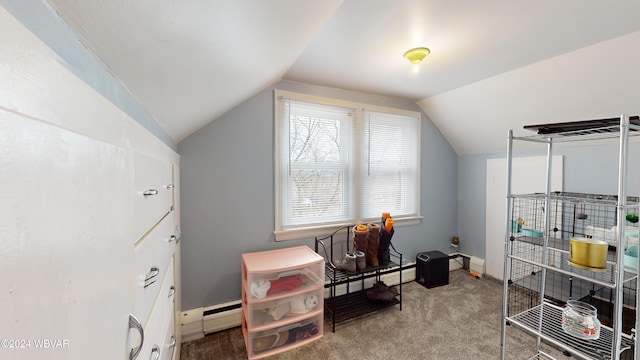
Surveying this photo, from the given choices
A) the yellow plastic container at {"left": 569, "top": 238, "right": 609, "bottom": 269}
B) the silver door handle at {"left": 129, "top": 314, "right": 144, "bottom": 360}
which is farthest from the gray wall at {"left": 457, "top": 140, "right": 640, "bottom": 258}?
the silver door handle at {"left": 129, "top": 314, "right": 144, "bottom": 360}

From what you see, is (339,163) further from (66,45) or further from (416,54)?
(66,45)

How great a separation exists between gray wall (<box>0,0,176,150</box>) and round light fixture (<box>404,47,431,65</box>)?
5.90ft

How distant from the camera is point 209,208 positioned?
6.91 ft

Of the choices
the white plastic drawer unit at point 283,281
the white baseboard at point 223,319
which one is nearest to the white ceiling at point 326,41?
the white plastic drawer unit at point 283,281

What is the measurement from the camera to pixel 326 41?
5.56ft

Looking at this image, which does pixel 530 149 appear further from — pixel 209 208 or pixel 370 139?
pixel 209 208

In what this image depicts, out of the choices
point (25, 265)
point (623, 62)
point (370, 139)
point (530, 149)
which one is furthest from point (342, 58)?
point (530, 149)

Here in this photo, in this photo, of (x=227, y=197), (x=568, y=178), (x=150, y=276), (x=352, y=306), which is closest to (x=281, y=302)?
(x=352, y=306)

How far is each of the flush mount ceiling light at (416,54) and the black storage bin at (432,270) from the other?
221 cm

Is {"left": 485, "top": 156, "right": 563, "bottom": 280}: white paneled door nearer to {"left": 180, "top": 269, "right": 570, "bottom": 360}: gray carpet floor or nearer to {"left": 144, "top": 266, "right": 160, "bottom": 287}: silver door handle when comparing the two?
{"left": 180, "top": 269, "right": 570, "bottom": 360}: gray carpet floor

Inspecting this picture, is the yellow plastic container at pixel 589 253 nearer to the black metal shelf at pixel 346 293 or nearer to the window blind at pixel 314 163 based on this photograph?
the black metal shelf at pixel 346 293

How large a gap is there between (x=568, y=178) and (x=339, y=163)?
7.61 ft

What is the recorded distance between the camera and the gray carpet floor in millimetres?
1821

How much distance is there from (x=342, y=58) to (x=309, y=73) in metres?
0.40
